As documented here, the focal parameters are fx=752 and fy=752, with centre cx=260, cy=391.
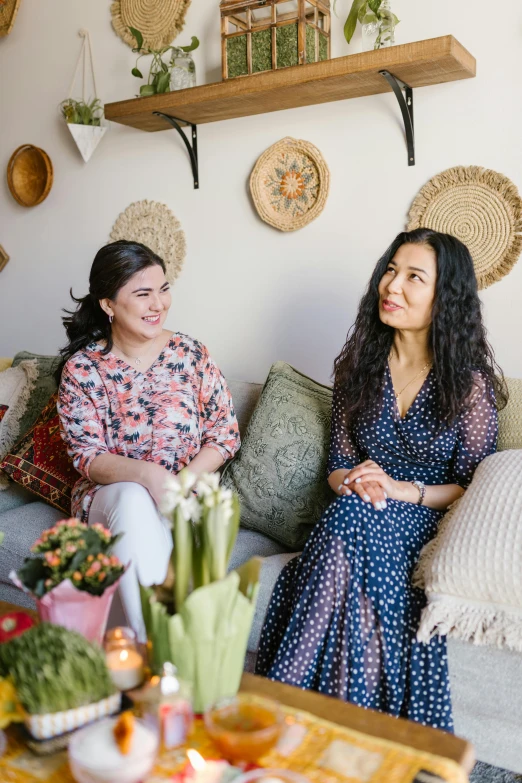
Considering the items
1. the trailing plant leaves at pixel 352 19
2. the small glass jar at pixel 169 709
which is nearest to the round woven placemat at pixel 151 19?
the trailing plant leaves at pixel 352 19

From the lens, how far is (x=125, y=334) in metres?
2.16

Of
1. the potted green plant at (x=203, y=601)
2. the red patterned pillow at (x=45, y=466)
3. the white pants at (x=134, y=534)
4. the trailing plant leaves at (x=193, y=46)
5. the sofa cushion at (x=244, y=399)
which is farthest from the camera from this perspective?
the trailing plant leaves at (x=193, y=46)

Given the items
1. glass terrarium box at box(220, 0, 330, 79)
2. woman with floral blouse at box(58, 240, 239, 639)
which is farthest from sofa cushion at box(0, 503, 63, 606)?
glass terrarium box at box(220, 0, 330, 79)

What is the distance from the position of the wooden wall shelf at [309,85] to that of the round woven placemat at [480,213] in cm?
17

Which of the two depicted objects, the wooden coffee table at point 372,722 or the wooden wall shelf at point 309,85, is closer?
the wooden coffee table at point 372,722

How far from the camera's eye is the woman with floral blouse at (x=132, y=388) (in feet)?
6.85

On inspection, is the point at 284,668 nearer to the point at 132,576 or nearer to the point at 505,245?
the point at 132,576

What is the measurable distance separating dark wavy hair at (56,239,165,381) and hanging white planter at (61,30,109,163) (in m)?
1.08

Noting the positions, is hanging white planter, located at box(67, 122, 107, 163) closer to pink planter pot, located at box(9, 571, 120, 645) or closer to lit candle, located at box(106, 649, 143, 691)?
pink planter pot, located at box(9, 571, 120, 645)

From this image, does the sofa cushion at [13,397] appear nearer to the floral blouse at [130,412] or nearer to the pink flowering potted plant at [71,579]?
the floral blouse at [130,412]

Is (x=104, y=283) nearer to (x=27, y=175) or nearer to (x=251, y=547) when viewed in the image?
(x=251, y=547)

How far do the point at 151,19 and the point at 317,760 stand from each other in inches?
107

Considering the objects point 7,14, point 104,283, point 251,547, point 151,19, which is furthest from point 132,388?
point 7,14

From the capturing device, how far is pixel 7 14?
3346mm
